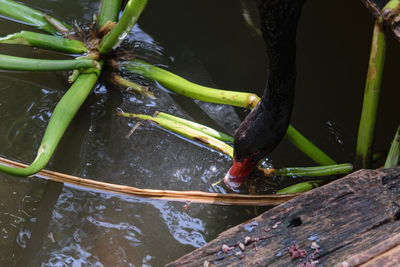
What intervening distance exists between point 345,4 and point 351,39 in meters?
0.29

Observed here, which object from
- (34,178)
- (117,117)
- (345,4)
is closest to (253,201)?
(117,117)

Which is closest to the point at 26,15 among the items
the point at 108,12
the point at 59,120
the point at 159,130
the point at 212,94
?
the point at 108,12

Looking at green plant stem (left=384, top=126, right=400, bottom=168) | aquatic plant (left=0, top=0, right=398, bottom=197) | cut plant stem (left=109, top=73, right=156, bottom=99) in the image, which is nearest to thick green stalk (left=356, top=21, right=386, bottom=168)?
aquatic plant (left=0, top=0, right=398, bottom=197)

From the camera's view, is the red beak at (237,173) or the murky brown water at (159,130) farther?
the red beak at (237,173)

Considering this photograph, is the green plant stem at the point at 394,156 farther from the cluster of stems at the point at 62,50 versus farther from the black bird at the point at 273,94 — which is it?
the cluster of stems at the point at 62,50

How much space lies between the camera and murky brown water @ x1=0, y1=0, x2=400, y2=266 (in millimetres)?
1635

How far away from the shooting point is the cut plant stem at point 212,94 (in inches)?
71.5

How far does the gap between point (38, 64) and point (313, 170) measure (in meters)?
1.26

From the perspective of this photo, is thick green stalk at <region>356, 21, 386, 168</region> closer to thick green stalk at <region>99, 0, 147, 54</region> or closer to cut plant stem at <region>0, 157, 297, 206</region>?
cut plant stem at <region>0, 157, 297, 206</region>

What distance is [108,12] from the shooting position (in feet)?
7.16

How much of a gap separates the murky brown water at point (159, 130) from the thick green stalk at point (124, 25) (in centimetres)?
22

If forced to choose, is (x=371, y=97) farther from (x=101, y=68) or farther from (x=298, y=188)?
(x=101, y=68)

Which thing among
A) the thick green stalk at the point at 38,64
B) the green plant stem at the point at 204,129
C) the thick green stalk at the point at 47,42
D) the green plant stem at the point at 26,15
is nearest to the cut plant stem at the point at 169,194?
the green plant stem at the point at 204,129

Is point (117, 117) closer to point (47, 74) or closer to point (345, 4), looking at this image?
point (47, 74)
